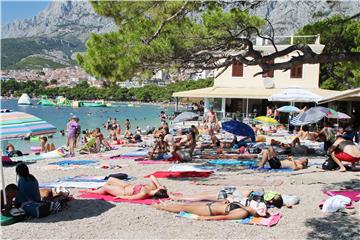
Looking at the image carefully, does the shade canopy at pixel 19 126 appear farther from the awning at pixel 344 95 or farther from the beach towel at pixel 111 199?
the awning at pixel 344 95

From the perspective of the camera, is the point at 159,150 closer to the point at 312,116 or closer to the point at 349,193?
the point at 312,116

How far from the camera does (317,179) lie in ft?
28.3

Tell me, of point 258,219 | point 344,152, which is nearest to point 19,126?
point 258,219

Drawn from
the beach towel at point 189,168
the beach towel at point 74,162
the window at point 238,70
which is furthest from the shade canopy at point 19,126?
the window at point 238,70

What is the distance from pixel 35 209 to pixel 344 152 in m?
6.29

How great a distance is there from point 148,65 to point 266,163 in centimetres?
365

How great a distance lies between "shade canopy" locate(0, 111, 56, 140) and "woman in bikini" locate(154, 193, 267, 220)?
8.81 ft

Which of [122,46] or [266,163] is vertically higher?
[122,46]

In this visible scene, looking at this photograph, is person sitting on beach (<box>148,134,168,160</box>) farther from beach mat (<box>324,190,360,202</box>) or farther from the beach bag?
the beach bag

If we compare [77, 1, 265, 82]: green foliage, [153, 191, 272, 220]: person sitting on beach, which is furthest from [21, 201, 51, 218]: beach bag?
[77, 1, 265, 82]: green foliage

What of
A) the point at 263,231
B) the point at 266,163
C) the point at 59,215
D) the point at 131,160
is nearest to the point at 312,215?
the point at 263,231

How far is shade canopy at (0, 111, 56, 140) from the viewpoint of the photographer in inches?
260

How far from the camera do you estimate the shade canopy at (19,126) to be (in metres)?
6.59

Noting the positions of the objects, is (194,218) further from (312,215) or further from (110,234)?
(312,215)
